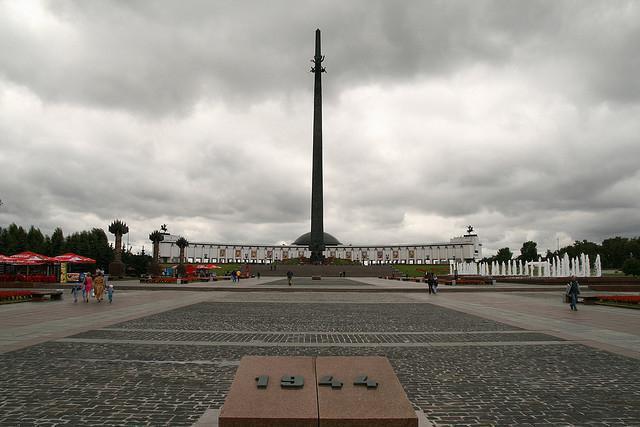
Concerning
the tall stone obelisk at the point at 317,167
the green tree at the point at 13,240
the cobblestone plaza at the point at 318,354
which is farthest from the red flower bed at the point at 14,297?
the green tree at the point at 13,240

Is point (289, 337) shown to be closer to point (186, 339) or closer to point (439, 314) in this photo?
point (186, 339)

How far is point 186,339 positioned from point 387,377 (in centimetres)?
878

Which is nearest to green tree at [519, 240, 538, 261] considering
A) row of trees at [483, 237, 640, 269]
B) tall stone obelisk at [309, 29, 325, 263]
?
row of trees at [483, 237, 640, 269]

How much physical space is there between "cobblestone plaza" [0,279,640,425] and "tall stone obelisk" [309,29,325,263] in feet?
212

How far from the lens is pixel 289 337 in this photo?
12.4 m

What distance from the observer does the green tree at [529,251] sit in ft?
473

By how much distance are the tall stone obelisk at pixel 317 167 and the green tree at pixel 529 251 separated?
9112 centimetres

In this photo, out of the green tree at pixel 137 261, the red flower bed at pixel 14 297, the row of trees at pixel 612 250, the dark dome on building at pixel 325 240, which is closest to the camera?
the red flower bed at pixel 14 297

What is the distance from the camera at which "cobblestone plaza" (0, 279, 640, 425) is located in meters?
6.12

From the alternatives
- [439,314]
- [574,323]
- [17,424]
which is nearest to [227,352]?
[17,424]

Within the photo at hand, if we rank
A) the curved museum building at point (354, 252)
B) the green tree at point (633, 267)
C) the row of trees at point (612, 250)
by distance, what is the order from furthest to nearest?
the curved museum building at point (354, 252) < the row of trees at point (612, 250) < the green tree at point (633, 267)

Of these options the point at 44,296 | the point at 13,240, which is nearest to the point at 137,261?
the point at 13,240

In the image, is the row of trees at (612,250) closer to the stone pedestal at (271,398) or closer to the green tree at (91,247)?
the green tree at (91,247)

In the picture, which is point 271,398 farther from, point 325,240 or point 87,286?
point 325,240
